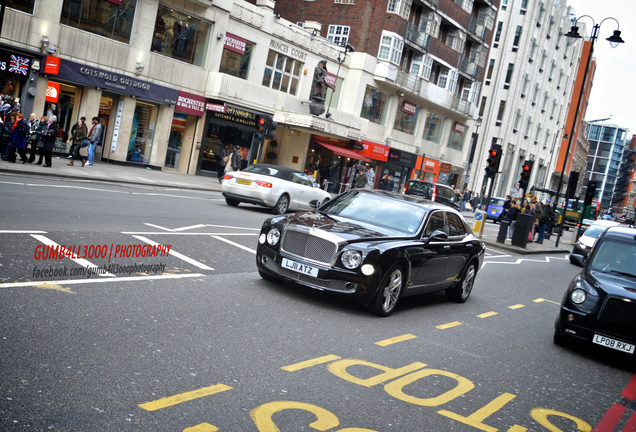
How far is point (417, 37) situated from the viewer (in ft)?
146

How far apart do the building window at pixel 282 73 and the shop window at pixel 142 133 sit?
25.5 ft

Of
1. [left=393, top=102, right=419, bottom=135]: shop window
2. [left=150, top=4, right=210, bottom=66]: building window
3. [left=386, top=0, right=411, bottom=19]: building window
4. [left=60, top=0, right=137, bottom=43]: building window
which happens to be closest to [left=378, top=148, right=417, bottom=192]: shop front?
[left=393, top=102, right=419, bottom=135]: shop window

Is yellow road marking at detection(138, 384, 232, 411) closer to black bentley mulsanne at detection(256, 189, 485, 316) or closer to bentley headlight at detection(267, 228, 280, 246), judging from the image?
black bentley mulsanne at detection(256, 189, 485, 316)

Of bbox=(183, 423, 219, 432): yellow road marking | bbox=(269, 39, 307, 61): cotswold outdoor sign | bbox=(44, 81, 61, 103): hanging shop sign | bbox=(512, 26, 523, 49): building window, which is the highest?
bbox=(512, 26, 523, 49): building window

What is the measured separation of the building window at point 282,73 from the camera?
3538cm

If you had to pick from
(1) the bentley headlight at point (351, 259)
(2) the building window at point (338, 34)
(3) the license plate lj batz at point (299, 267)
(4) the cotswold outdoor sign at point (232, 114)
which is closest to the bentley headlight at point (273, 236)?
(3) the license plate lj batz at point (299, 267)

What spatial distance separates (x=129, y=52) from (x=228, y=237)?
17659 millimetres

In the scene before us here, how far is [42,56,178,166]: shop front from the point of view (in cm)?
2517

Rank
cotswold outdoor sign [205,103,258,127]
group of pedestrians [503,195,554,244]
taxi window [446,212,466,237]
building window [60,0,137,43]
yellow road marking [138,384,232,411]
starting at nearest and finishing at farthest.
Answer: yellow road marking [138,384,232,411] < taxi window [446,212,466,237] < building window [60,0,137,43] < group of pedestrians [503,195,554,244] < cotswold outdoor sign [205,103,258,127]

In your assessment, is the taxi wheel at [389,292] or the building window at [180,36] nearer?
the taxi wheel at [389,292]

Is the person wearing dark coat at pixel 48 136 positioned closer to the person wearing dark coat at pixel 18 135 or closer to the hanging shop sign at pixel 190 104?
the person wearing dark coat at pixel 18 135

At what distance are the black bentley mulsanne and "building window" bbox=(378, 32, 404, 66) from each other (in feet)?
111

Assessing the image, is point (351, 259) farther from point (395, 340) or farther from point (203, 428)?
point (203, 428)

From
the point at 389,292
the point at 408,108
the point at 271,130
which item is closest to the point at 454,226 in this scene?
the point at 389,292
